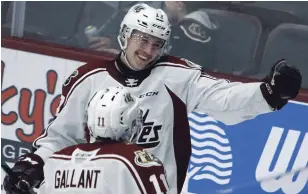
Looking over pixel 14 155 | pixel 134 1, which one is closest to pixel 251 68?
pixel 134 1

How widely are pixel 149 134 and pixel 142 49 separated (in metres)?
0.30

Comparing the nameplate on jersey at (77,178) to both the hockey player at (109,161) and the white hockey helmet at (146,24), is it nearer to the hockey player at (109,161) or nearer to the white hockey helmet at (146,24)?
the hockey player at (109,161)

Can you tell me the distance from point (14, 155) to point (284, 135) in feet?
4.75

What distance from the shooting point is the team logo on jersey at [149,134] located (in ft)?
10.8

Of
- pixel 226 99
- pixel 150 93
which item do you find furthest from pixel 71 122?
pixel 226 99

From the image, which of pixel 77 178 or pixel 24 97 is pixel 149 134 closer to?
pixel 77 178

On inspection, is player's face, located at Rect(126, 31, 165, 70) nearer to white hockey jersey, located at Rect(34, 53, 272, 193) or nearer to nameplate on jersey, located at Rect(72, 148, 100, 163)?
white hockey jersey, located at Rect(34, 53, 272, 193)

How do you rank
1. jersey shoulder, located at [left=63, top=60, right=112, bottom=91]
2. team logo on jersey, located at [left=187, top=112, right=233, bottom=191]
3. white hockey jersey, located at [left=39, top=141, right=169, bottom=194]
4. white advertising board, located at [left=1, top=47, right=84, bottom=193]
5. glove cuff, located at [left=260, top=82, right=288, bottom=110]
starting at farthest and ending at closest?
white advertising board, located at [left=1, top=47, right=84, bottom=193] < team logo on jersey, located at [left=187, top=112, right=233, bottom=191] < jersey shoulder, located at [left=63, top=60, right=112, bottom=91] < glove cuff, located at [left=260, top=82, right=288, bottom=110] < white hockey jersey, located at [left=39, top=141, right=169, bottom=194]

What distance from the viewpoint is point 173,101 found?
331 cm

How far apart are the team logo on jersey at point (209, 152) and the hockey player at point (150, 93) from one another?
2.43 feet

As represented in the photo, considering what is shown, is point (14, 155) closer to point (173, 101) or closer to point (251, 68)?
point (251, 68)

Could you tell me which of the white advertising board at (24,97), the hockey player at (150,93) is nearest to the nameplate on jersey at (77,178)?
the hockey player at (150,93)

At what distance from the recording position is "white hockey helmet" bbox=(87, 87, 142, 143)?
2578 millimetres

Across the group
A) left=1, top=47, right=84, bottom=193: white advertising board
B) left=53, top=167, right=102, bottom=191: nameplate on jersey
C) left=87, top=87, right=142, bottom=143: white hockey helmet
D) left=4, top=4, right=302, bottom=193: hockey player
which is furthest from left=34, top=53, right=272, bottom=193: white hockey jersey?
left=1, top=47, right=84, bottom=193: white advertising board
